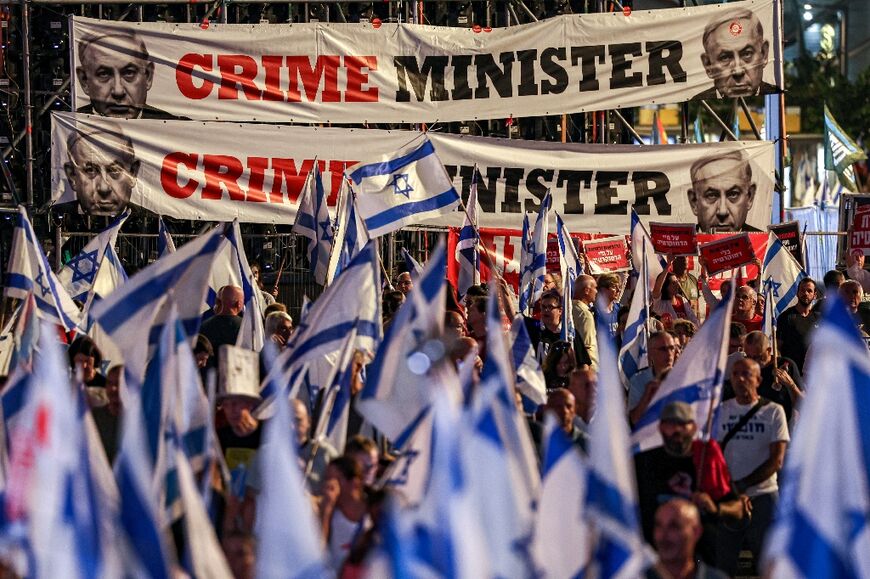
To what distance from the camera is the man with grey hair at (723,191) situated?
16.4 metres

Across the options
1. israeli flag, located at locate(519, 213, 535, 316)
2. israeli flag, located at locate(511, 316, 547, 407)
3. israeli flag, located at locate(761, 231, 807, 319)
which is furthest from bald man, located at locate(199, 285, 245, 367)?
israeli flag, located at locate(761, 231, 807, 319)

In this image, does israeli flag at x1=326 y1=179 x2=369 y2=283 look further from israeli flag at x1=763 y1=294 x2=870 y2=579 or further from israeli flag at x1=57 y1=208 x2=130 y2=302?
israeli flag at x1=763 y1=294 x2=870 y2=579

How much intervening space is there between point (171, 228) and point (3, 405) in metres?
10.2

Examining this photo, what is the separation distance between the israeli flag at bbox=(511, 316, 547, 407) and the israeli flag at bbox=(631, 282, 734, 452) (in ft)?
3.66

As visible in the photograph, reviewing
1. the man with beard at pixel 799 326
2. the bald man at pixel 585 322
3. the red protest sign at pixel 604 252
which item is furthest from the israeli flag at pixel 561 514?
the red protest sign at pixel 604 252

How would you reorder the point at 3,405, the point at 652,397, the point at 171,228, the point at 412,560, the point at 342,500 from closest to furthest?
the point at 412,560 < the point at 342,500 < the point at 3,405 < the point at 652,397 < the point at 171,228

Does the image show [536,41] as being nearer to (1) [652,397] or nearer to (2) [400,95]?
(2) [400,95]

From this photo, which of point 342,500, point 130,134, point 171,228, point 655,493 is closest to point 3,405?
point 342,500

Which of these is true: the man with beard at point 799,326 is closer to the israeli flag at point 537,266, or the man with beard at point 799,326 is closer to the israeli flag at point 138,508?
the israeli flag at point 537,266

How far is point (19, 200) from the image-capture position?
1666 centimetres

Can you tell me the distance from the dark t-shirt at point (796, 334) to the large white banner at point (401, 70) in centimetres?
414

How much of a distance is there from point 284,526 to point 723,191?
11.7 metres

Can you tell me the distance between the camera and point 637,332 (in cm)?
1205

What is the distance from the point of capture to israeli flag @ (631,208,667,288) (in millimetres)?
12680
